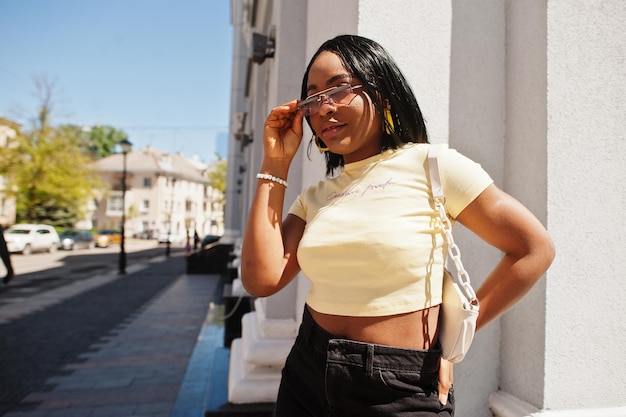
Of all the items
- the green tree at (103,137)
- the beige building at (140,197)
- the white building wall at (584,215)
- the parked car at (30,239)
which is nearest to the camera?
the white building wall at (584,215)

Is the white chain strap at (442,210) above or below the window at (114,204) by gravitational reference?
below

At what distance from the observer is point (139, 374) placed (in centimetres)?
502

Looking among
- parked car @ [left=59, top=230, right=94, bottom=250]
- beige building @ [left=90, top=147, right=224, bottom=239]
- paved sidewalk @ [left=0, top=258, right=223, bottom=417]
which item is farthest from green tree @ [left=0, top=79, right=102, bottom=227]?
paved sidewalk @ [left=0, top=258, right=223, bottom=417]

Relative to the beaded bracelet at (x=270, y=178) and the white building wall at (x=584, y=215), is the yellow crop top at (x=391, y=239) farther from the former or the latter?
the white building wall at (x=584, y=215)

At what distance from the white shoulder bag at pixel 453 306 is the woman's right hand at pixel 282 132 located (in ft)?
1.67

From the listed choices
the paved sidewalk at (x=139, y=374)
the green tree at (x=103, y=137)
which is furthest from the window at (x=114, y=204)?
the paved sidewalk at (x=139, y=374)

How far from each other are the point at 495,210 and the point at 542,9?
1.21m

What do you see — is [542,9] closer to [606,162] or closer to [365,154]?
[606,162]

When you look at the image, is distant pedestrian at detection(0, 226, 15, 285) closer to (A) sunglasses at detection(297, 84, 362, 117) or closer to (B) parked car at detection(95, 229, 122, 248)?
(A) sunglasses at detection(297, 84, 362, 117)

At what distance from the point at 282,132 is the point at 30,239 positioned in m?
29.9

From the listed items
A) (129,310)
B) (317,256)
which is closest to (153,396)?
(317,256)

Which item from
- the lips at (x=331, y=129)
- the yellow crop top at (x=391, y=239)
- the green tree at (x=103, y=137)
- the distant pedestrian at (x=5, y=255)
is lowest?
the distant pedestrian at (x=5, y=255)

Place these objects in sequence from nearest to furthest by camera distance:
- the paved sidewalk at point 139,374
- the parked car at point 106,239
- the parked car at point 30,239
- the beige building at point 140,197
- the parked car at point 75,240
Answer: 1. the paved sidewalk at point 139,374
2. the parked car at point 30,239
3. the parked car at point 75,240
4. the parked car at point 106,239
5. the beige building at point 140,197

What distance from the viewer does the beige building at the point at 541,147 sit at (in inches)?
66.4
